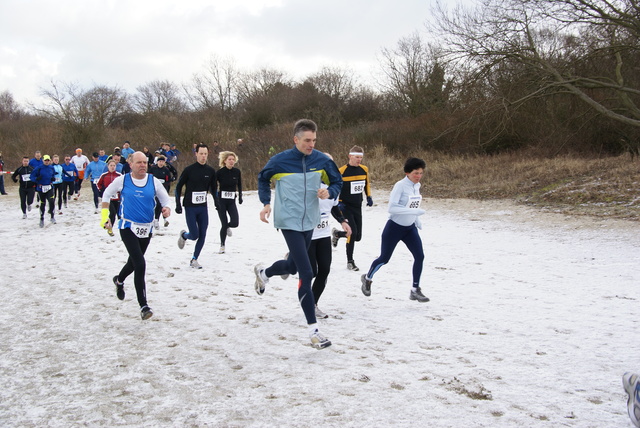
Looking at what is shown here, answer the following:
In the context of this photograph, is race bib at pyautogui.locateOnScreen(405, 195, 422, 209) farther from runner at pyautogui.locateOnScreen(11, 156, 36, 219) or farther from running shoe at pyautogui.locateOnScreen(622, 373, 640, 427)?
runner at pyautogui.locateOnScreen(11, 156, 36, 219)

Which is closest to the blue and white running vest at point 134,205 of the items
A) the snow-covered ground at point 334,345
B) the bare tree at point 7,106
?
the snow-covered ground at point 334,345

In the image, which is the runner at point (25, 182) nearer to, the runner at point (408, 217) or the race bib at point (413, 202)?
the runner at point (408, 217)

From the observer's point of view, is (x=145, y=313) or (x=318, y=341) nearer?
(x=318, y=341)

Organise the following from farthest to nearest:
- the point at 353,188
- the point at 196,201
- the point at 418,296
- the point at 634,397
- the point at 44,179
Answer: the point at 44,179 → the point at 196,201 → the point at 353,188 → the point at 418,296 → the point at 634,397

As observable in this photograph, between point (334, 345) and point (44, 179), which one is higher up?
point (44, 179)

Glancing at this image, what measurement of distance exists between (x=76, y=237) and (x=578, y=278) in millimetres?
10642

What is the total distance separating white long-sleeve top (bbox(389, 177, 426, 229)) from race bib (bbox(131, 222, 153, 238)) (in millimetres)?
2854

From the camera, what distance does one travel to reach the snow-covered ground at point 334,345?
146 inches

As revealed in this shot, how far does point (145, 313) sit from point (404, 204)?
3.26 m

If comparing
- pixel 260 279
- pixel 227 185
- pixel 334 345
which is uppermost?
pixel 227 185

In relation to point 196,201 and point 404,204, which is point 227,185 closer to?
point 196,201

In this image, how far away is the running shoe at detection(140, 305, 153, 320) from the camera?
237 inches

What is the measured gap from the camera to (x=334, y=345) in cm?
507

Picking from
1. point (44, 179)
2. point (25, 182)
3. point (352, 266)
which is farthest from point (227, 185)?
point (25, 182)
